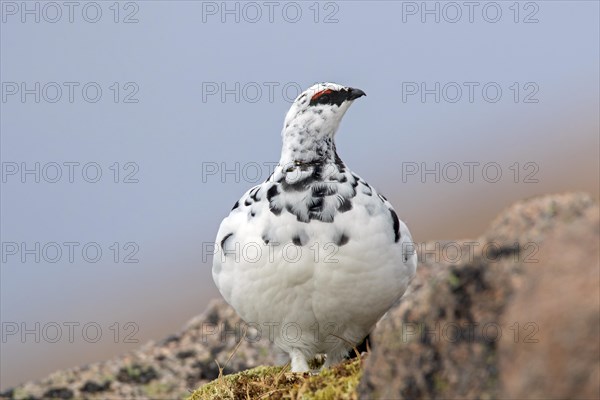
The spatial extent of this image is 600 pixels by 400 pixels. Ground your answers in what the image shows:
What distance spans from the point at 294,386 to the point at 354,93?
168 cm

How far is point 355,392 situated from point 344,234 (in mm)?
1216

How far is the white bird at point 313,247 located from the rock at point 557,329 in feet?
5.83

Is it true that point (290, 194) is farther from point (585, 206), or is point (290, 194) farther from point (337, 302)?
point (585, 206)

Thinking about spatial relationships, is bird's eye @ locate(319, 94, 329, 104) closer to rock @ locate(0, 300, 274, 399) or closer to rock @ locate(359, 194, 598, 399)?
rock @ locate(359, 194, 598, 399)

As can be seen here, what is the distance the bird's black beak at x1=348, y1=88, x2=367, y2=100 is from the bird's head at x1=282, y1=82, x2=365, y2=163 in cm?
2

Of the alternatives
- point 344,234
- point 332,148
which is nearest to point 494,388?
point 344,234

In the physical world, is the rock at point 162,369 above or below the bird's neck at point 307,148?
below

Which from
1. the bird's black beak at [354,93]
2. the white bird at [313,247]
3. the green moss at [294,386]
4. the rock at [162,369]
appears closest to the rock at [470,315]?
the green moss at [294,386]

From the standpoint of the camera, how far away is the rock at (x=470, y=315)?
2.40m

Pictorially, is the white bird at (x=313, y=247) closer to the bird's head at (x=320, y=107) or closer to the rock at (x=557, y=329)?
the bird's head at (x=320, y=107)

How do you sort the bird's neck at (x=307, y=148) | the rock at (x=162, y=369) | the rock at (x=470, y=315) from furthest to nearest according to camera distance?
the rock at (x=162, y=369) < the bird's neck at (x=307, y=148) < the rock at (x=470, y=315)

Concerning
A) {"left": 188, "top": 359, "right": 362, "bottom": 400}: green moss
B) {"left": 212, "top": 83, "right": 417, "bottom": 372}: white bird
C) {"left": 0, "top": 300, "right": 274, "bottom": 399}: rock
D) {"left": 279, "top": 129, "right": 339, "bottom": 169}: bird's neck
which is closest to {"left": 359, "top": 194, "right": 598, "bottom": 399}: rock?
{"left": 188, "top": 359, "right": 362, "bottom": 400}: green moss

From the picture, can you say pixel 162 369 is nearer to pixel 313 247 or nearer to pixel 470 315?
pixel 313 247

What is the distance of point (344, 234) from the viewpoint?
411cm
